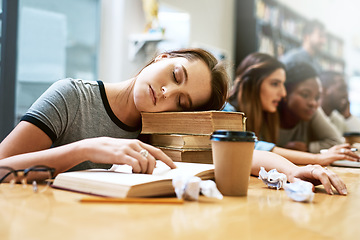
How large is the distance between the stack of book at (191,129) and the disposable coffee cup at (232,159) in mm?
282

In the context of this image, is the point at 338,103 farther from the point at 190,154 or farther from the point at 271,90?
the point at 190,154

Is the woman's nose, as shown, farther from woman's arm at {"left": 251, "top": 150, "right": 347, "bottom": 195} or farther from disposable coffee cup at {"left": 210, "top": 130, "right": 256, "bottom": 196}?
disposable coffee cup at {"left": 210, "top": 130, "right": 256, "bottom": 196}

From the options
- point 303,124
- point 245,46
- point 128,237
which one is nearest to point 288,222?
point 128,237

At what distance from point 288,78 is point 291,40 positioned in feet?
1.72

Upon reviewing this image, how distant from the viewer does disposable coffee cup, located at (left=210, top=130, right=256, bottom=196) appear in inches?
25.5

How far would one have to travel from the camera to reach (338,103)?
121 inches

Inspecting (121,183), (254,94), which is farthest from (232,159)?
(254,94)

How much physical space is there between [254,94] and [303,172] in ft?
4.50

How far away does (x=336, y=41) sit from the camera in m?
3.18

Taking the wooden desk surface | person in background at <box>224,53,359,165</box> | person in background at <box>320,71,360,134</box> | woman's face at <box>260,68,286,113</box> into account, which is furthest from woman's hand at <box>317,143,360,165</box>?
person in background at <box>320,71,360,134</box>

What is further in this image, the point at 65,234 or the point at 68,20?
the point at 68,20

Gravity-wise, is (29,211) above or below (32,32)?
below

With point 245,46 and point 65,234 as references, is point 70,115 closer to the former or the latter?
point 65,234

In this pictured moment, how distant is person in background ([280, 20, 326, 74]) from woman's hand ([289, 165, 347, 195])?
254cm
